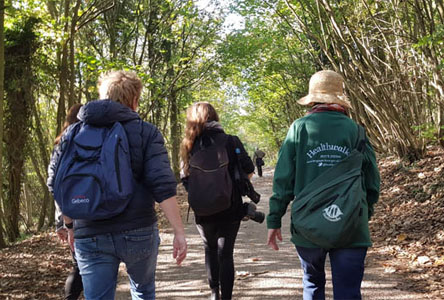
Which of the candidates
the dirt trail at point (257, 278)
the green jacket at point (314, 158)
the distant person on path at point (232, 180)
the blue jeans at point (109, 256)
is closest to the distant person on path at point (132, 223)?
the blue jeans at point (109, 256)

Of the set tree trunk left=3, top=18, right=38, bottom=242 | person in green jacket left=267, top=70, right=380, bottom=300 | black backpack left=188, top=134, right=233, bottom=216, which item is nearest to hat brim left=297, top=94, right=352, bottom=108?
person in green jacket left=267, top=70, right=380, bottom=300

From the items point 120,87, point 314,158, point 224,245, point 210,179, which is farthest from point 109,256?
point 224,245

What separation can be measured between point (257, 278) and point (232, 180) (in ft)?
6.78

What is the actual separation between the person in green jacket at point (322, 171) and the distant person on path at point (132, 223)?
0.72m

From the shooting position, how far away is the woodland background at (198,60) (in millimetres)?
9000

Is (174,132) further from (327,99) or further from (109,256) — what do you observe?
(109,256)

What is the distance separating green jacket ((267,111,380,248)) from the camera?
8.44 ft

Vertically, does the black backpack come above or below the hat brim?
below

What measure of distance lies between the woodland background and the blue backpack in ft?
15.9

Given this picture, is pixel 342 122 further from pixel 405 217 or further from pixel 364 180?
pixel 405 217

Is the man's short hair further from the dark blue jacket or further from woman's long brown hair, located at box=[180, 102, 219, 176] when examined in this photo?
woman's long brown hair, located at box=[180, 102, 219, 176]

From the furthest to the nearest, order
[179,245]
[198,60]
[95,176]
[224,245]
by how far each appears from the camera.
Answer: [198,60] → [224,245] → [179,245] → [95,176]

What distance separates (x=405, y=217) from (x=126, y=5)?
1255cm

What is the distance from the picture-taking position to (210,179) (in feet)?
12.0
